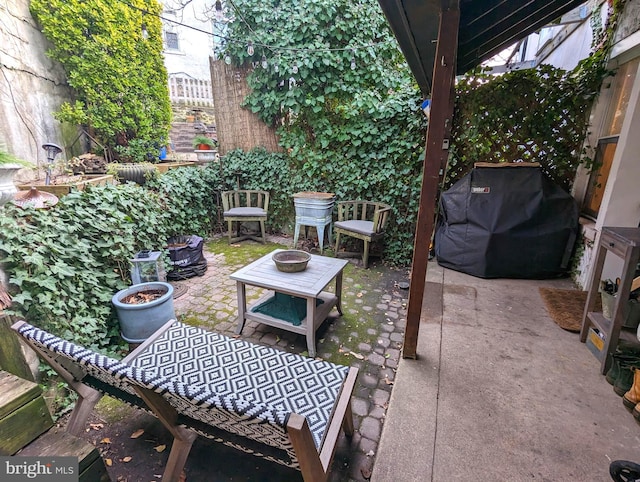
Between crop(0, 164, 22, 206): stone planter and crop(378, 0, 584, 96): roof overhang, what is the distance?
2.35 metres

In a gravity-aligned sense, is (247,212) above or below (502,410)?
above

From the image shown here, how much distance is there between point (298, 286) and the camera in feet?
7.34

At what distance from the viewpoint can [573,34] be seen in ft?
14.0

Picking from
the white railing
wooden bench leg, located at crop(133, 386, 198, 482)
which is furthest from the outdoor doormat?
the white railing

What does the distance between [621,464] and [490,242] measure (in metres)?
2.48

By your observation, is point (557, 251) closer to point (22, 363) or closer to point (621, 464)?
point (621, 464)

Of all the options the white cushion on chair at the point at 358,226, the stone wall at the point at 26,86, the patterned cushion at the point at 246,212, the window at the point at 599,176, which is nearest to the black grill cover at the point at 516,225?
the window at the point at 599,176

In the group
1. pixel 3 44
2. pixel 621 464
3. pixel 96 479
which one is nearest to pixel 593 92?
pixel 621 464

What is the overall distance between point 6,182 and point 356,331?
2678mm

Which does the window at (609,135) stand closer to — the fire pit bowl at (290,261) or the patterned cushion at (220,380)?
the fire pit bowl at (290,261)

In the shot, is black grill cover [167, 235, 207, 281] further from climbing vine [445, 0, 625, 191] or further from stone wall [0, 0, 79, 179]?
climbing vine [445, 0, 625, 191]

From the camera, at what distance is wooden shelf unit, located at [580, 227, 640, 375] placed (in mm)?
1644

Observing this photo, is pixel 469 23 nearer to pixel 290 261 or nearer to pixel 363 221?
pixel 290 261

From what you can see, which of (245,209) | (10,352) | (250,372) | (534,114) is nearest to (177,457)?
(250,372)
